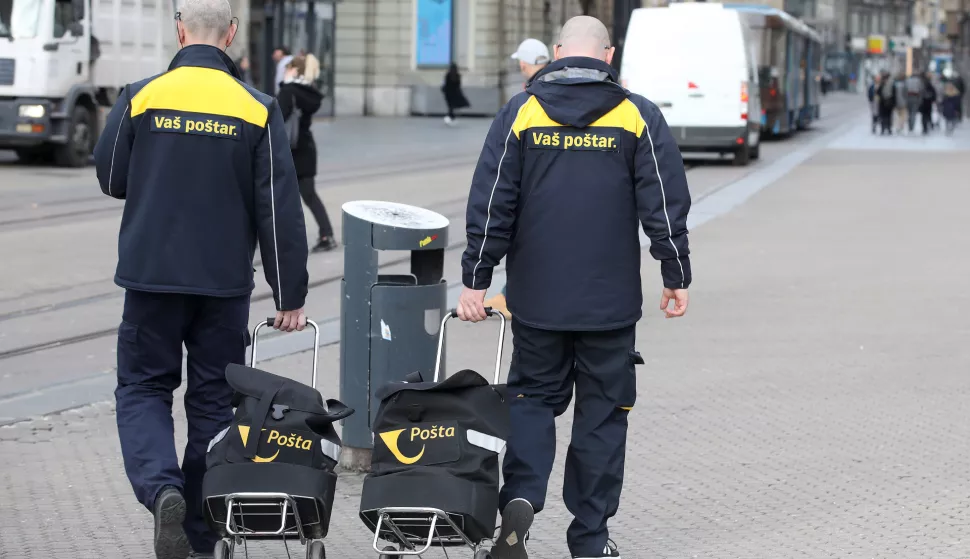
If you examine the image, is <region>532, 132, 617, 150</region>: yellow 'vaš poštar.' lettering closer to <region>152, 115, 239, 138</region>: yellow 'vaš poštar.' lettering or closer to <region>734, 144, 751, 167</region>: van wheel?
<region>152, 115, 239, 138</region>: yellow 'vaš poštar.' lettering

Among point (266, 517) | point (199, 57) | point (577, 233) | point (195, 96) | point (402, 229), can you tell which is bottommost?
point (266, 517)

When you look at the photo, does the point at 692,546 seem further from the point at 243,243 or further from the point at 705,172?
the point at 705,172

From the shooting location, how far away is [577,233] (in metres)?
4.57

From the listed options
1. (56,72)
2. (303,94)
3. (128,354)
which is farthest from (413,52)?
(128,354)

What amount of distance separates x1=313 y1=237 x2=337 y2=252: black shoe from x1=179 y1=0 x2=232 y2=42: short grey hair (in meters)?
8.56

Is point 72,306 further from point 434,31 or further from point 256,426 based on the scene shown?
point 434,31

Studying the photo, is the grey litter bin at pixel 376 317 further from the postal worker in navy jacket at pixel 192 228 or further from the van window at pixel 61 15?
the van window at pixel 61 15

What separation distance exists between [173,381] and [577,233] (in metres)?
1.25

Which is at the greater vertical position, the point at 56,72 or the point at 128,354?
the point at 56,72

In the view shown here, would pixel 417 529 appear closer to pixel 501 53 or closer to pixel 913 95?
pixel 913 95

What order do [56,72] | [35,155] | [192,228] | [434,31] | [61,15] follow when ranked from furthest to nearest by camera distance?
[434,31] < [35,155] < [61,15] < [56,72] < [192,228]

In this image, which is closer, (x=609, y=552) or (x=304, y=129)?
(x=609, y=552)

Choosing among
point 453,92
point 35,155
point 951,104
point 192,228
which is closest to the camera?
point 192,228

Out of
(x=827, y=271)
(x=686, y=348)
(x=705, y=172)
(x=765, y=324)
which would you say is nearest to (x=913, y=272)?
(x=827, y=271)
